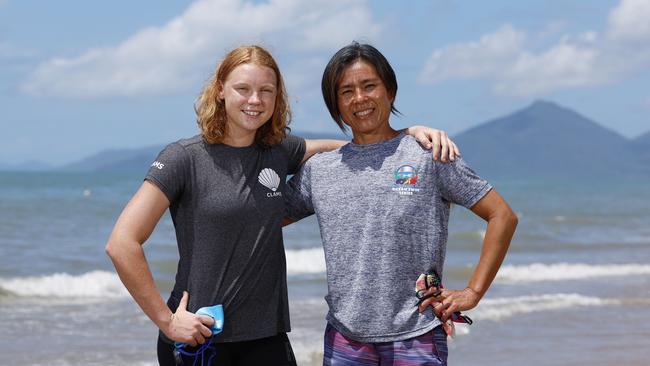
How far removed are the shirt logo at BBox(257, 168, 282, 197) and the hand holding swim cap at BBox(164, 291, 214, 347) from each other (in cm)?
58

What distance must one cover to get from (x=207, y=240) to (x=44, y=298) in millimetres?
10734

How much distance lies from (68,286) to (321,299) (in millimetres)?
4707

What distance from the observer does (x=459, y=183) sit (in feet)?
11.5

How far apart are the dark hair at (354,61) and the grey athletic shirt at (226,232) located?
486 millimetres

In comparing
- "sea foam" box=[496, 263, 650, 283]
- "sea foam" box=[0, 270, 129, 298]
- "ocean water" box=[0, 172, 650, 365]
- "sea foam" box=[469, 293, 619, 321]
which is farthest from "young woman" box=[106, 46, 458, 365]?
"sea foam" box=[496, 263, 650, 283]

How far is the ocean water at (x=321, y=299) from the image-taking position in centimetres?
862

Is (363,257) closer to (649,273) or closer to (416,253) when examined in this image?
(416,253)

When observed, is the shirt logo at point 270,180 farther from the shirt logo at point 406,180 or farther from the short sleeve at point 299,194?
the shirt logo at point 406,180

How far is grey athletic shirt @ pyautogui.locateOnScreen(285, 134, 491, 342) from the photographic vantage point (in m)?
3.47

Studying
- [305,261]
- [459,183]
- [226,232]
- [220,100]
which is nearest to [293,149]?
[220,100]

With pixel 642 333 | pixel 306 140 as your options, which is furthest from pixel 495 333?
pixel 306 140

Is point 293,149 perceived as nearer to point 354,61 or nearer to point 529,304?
point 354,61

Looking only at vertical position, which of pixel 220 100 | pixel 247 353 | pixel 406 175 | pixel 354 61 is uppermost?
pixel 354 61

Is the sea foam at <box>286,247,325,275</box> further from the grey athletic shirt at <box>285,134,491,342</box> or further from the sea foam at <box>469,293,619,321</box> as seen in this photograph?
the grey athletic shirt at <box>285,134,491,342</box>
